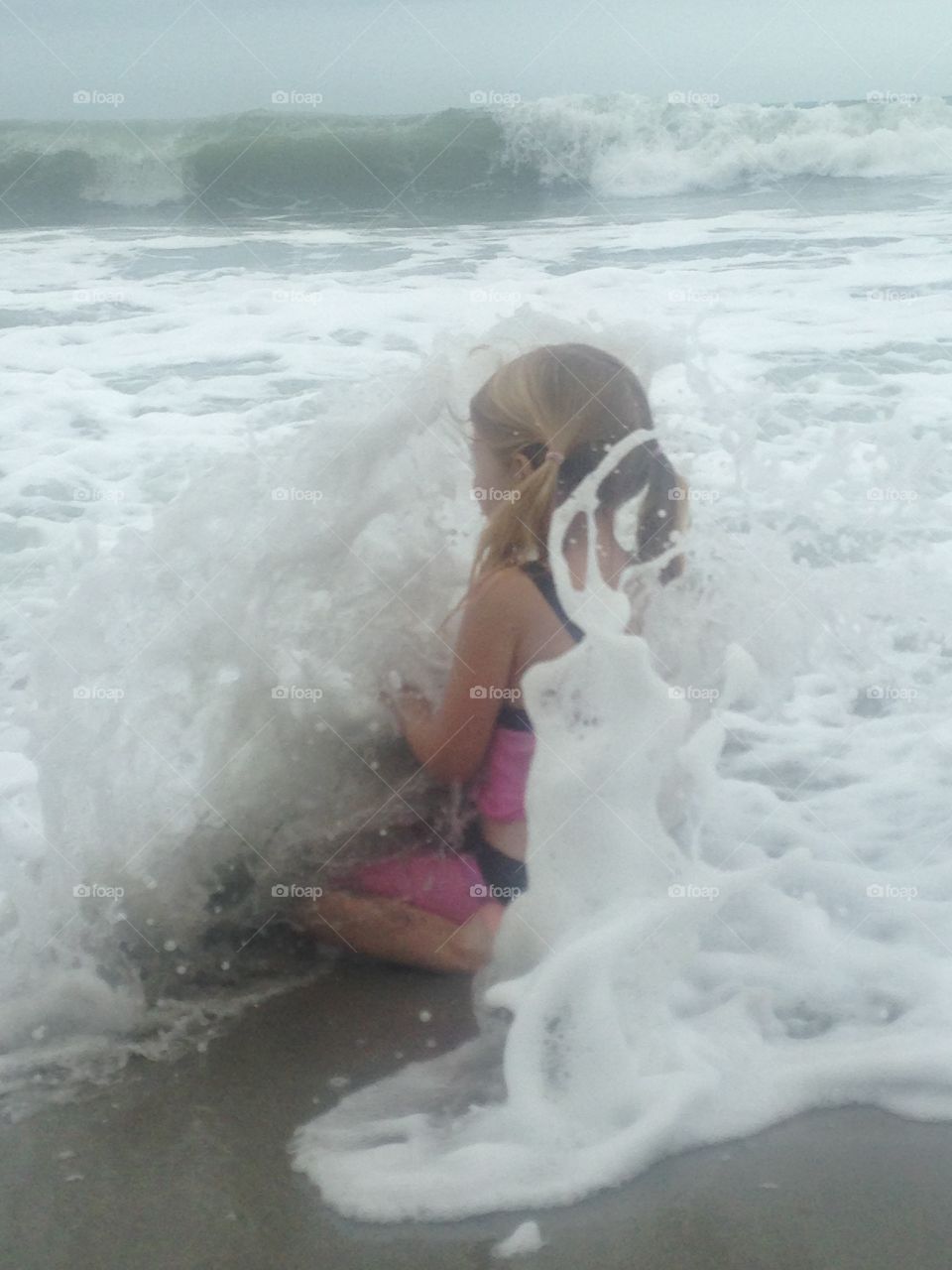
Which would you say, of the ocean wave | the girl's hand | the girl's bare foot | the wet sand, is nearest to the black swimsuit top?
Answer: the girl's hand

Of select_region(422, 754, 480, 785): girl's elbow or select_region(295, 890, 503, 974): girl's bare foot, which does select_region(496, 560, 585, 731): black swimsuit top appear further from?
select_region(295, 890, 503, 974): girl's bare foot

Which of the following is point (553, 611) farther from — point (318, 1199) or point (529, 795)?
point (318, 1199)

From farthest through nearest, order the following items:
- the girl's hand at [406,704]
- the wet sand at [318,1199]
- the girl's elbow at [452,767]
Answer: the girl's hand at [406,704]
the girl's elbow at [452,767]
the wet sand at [318,1199]

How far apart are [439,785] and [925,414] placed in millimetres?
4618

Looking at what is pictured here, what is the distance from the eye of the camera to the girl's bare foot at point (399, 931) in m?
2.49

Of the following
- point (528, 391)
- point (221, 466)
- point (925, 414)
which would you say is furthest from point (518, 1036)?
point (925, 414)

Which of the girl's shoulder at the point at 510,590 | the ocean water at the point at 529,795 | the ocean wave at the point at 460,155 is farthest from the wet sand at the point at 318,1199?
the ocean wave at the point at 460,155

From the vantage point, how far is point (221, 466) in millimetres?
2951

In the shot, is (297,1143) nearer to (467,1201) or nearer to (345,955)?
(467,1201)

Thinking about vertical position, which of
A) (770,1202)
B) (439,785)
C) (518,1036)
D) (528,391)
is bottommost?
(770,1202)

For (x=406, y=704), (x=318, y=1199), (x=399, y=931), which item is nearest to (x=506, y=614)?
(x=406, y=704)

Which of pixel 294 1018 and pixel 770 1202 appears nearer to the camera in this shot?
pixel 770 1202

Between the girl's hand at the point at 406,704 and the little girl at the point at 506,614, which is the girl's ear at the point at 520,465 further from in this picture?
the girl's hand at the point at 406,704

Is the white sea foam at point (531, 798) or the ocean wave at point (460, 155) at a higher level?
the ocean wave at point (460, 155)
